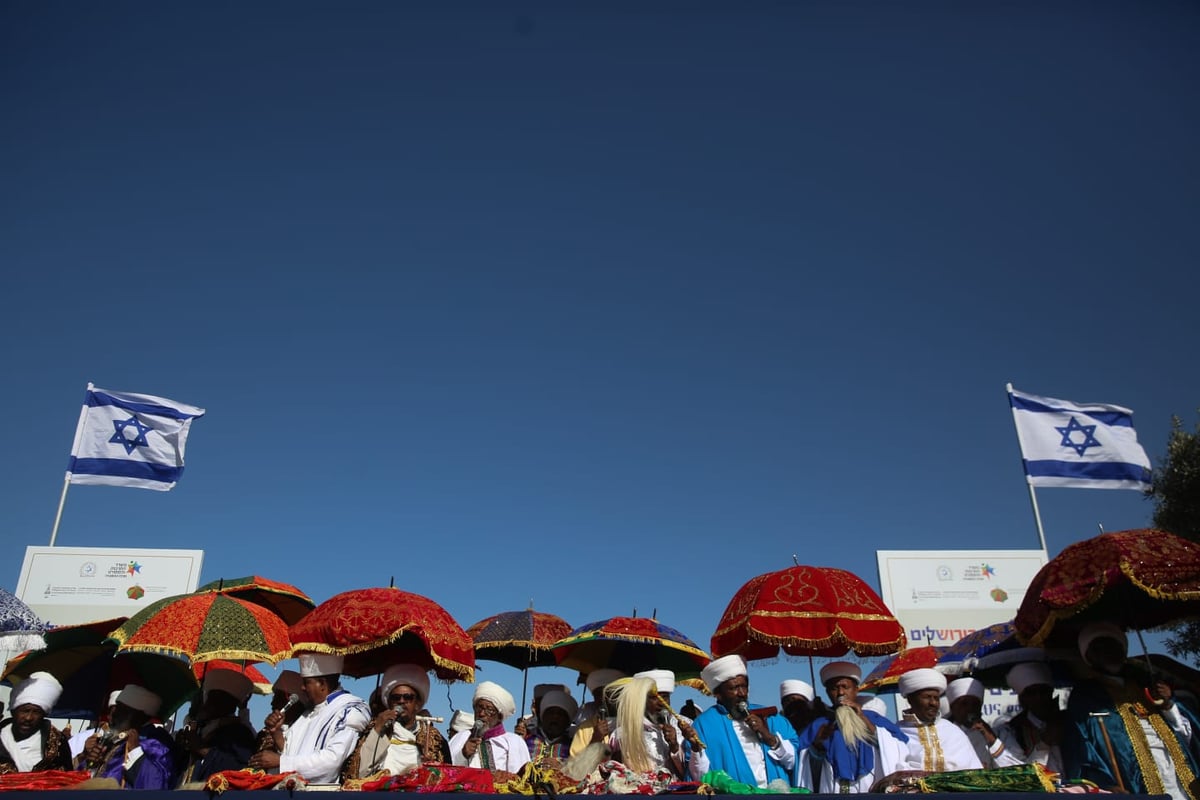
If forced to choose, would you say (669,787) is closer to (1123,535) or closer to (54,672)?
(1123,535)

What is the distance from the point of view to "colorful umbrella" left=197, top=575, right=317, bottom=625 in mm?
8695

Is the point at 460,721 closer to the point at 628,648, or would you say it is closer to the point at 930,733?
the point at 628,648

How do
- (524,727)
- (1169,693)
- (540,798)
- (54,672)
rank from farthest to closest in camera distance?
(524,727)
(54,672)
(1169,693)
(540,798)

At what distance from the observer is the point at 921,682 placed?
643 centimetres

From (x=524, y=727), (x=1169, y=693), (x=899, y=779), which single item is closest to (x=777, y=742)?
(x=899, y=779)

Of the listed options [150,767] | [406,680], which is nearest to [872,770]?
[406,680]

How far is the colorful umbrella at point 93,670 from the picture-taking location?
6.98m

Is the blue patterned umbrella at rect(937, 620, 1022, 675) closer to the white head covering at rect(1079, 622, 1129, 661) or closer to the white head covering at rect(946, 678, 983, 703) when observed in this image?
the white head covering at rect(946, 678, 983, 703)

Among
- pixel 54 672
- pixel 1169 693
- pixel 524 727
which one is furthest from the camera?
pixel 524 727

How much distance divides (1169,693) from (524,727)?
5.50 m

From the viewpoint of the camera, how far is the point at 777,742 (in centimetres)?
600

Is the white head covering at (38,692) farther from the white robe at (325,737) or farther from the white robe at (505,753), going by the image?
the white robe at (505,753)

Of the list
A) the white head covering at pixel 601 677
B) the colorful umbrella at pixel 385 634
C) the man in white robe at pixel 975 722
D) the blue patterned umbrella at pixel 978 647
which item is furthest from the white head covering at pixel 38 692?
the blue patterned umbrella at pixel 978 647

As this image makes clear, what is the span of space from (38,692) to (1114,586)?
7.96m
